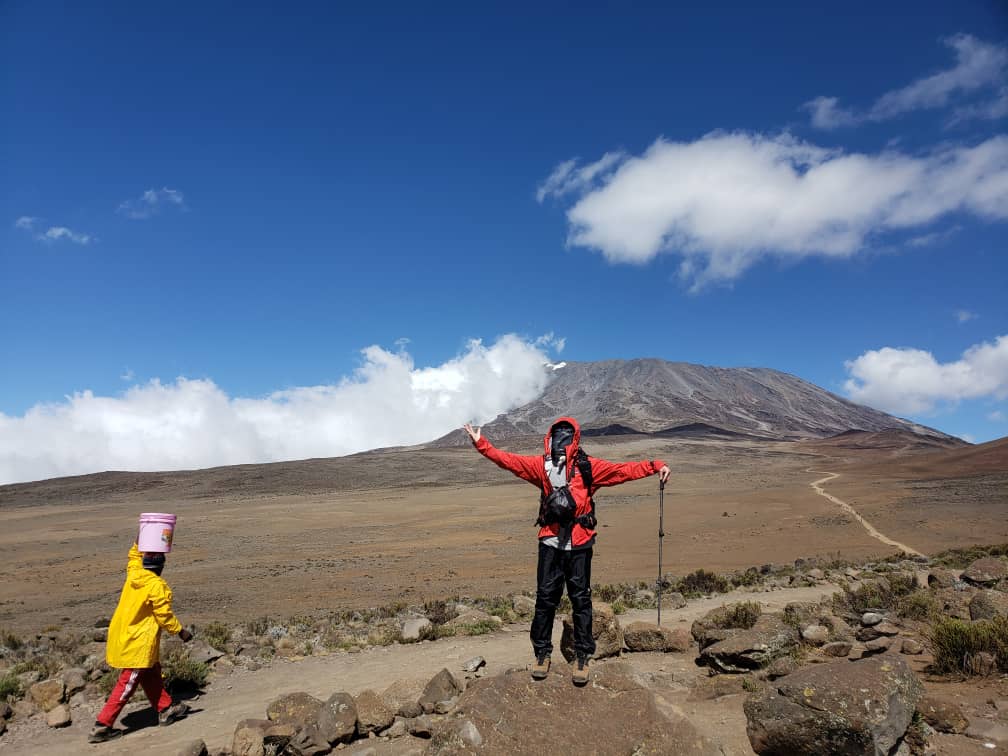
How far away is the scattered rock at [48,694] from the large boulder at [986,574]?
46.8 feet

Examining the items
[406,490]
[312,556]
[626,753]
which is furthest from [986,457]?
[626,753]

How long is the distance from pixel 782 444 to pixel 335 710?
13294 centimetres

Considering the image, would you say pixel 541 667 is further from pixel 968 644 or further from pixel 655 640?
pixel 968 644

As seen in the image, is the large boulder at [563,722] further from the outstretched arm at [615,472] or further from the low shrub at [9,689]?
the low shrub at [9,689]

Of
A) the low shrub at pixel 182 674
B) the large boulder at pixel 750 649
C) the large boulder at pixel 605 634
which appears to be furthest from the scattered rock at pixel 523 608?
the low shrub at pixel 182 674

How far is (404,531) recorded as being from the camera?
35.4m

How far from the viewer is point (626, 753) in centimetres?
356

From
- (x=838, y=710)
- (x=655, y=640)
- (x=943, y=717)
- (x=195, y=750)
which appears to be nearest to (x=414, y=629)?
(x=655, y=640)

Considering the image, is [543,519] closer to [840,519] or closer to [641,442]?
[840,519]

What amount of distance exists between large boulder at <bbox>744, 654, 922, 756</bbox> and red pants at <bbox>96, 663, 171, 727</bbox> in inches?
215

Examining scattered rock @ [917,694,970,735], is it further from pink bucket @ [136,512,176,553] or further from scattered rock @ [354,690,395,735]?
pink bucket @ [136,512,176,553]

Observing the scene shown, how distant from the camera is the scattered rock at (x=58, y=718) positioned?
597 cm

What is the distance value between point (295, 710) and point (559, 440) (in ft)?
10.9

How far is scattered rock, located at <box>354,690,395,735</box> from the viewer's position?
4926 millimetres
